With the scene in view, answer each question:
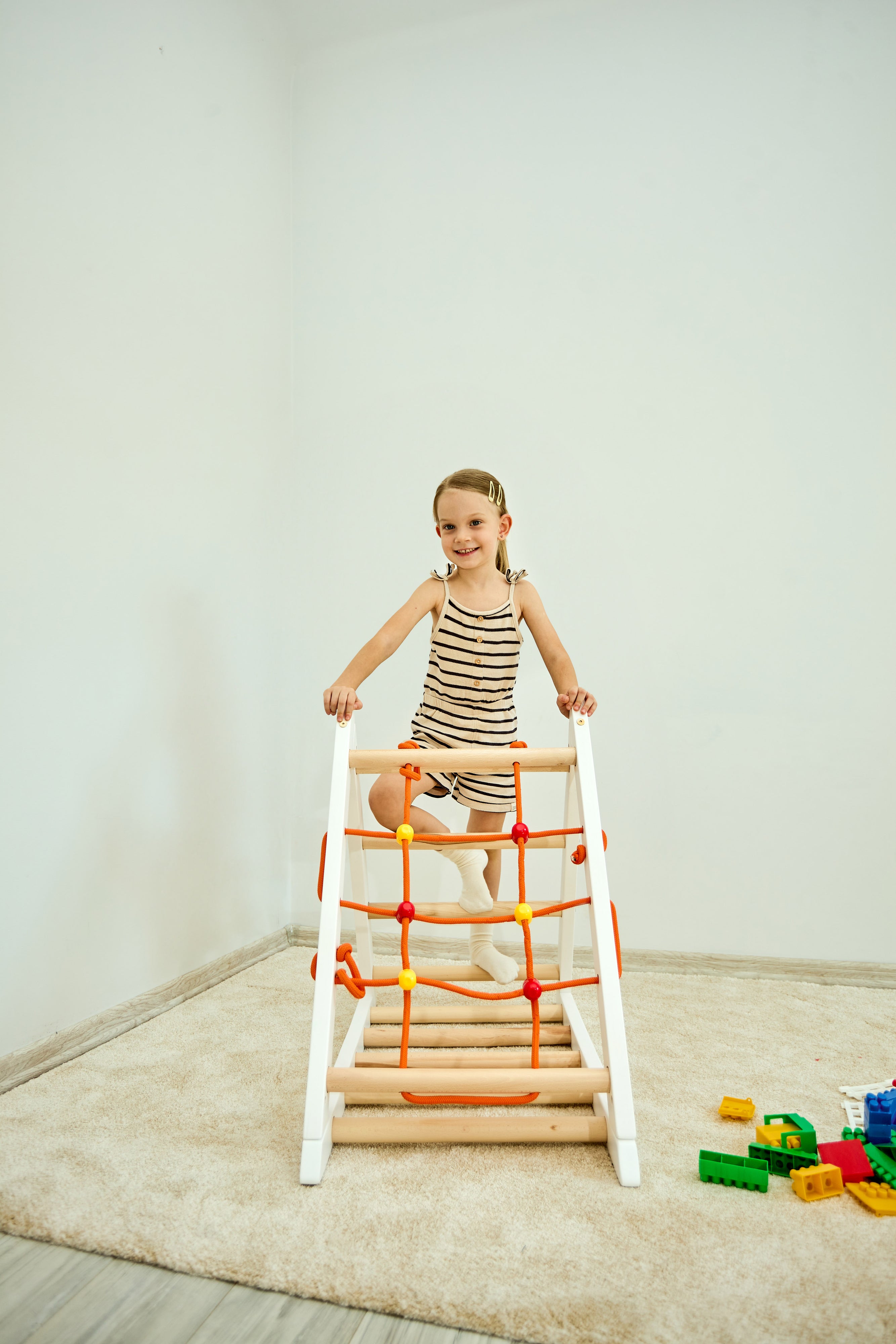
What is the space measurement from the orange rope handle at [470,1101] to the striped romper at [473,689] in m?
0.57

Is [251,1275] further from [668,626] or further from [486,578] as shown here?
[668,626]

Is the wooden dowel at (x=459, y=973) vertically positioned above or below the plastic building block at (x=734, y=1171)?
above

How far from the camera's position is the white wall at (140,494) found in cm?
157

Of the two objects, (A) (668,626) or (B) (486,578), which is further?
(A) (668,626)

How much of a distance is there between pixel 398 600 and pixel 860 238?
4.93 ft

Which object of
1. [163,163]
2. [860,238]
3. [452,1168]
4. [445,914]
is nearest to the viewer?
[452,1168]

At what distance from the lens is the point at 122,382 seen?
1.83 m

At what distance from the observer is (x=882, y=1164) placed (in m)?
1.19

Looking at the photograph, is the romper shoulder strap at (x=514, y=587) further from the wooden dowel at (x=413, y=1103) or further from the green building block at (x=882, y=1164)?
the green building block at (x=882, y=1164)

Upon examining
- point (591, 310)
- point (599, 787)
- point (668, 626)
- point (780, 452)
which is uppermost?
point (591, 310)

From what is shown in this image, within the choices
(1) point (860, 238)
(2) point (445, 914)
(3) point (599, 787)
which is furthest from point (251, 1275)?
(1) point (860, 238)

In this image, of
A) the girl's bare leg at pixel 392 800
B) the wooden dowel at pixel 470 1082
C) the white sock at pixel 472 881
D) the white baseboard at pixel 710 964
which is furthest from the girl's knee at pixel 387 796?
the white baseboard at pixel 710 964

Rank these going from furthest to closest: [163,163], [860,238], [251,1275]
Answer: [860,238]
[163,163]
[251,1275]

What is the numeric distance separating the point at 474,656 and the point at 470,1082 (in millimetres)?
833
